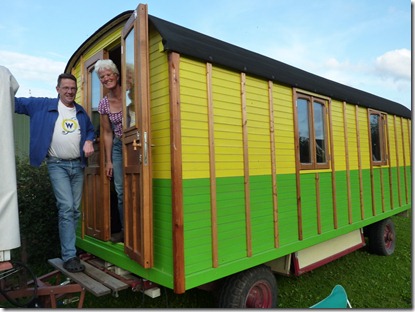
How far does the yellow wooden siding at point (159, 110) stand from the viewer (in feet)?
9.63

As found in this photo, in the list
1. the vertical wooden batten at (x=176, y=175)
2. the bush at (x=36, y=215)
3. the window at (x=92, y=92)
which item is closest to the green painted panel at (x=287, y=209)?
the vertical wooden batten at (x=176, y=175)

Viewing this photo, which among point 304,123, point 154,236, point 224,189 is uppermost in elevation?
point 304,123

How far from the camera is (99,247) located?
12.3 ft

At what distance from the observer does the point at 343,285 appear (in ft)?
16.5

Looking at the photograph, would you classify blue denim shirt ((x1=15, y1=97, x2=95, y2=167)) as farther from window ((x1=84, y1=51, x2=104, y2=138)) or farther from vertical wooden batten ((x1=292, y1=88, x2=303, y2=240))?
vertical wooden batten ((x1=292, y1=88, x2=303, y2=240))

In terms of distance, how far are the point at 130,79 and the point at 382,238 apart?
5.83 metres

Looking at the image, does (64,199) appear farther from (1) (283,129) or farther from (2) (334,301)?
(2) (334,301)

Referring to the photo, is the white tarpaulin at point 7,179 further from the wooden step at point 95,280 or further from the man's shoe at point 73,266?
the man's shoe at point 73,266

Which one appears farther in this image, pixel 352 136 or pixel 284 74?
pixel 352 136

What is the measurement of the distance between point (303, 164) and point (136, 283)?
259cm

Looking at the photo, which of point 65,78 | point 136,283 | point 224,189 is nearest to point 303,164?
point 224,189

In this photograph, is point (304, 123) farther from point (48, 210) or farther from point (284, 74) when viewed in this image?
point (48, 210)

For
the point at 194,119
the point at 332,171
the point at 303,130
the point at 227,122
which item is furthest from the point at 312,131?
the point at 194,119

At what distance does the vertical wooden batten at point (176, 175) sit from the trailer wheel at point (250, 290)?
79 cm
